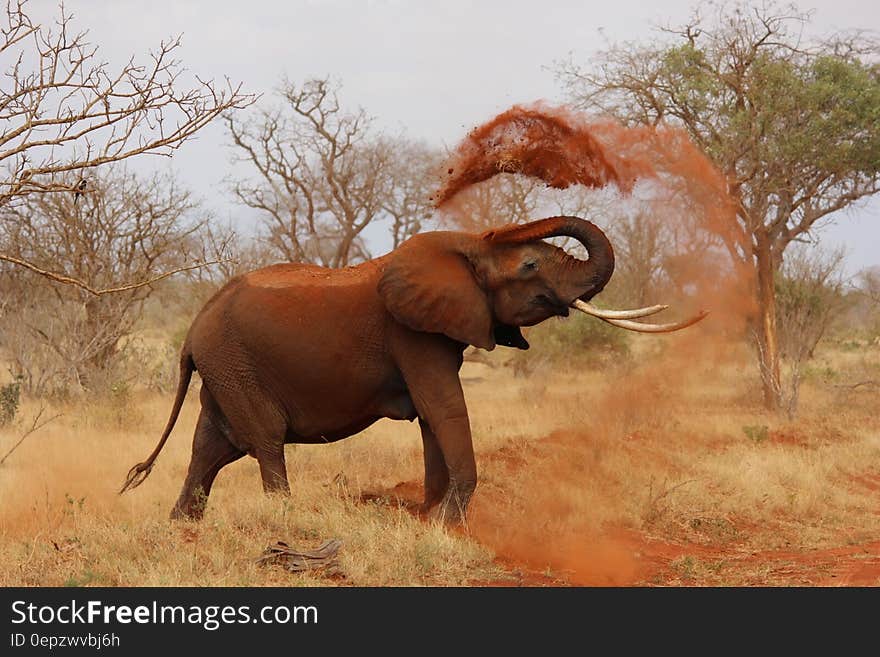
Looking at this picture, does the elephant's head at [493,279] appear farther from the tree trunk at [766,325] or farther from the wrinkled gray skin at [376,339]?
the tree trunk at [766,325]

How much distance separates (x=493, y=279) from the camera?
8.88 m

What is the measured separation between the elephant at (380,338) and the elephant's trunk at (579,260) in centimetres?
1

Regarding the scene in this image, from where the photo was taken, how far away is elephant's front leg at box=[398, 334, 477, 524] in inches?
341

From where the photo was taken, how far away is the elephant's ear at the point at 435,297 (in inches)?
342

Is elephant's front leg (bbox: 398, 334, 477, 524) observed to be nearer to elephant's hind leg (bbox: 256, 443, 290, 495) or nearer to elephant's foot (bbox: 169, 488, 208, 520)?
elephant's hind leg (bbox: 256, 443, 290, 495)

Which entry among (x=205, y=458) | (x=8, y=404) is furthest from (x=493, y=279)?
(x=8, y=404)

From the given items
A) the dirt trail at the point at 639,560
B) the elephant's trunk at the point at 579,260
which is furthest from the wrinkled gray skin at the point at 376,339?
the dirt trail at the point at 639,560

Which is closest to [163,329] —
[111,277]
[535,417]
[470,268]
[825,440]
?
[111,277]

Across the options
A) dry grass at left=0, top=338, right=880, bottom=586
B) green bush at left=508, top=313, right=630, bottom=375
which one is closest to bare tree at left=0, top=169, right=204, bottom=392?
dry grass at left=0, top=338, right=880, bottom=586

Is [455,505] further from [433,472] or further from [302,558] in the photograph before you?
[302,558]

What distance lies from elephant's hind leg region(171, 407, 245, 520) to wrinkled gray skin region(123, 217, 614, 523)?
1cm

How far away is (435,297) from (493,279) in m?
0.54

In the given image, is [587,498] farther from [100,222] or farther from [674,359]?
[100,222]

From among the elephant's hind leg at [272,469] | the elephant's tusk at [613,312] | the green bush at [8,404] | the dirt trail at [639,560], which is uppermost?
the elephant's tusk at [613,312]
